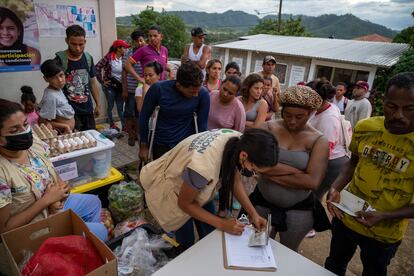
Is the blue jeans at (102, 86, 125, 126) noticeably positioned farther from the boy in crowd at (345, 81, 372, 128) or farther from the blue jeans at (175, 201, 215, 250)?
the boy in crowd at (345, 81, 372, 128)

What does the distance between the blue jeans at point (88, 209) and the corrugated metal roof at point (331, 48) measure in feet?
A: 38.6

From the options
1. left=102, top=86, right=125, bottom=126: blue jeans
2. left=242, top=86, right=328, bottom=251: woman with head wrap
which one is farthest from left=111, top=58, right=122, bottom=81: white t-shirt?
left=242, top=86, right=328, bottom=251: woman with head wrap

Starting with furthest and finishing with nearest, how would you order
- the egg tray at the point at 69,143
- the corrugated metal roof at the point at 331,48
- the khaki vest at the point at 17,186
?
the corrugated metal roof at the point at 331,48 → the egg tray at the point at 69,143 → the khaki vest at the point at 17,186

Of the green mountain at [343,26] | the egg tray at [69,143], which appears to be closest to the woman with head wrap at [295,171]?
the egg tray at [69,143]

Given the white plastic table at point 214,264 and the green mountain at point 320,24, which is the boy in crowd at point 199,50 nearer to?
the white plastic table at point 214,264

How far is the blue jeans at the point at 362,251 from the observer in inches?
64.1

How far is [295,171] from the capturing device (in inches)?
70.3

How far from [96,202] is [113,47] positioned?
320 centimetres

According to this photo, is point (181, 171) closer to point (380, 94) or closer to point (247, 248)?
point (247, 248)

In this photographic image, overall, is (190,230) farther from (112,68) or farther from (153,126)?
(112,68)

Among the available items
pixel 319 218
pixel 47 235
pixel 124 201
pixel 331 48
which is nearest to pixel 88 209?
pixel 124 201

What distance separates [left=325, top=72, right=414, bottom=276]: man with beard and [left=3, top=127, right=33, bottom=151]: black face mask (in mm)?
1982

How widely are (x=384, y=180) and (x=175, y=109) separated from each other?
1.79 metres

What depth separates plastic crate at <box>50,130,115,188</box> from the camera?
2350 millimetres
